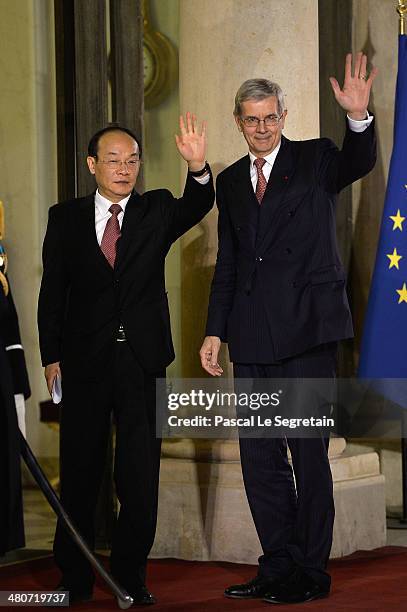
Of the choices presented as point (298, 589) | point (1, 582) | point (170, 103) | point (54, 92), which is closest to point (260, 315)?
point (298, 589)

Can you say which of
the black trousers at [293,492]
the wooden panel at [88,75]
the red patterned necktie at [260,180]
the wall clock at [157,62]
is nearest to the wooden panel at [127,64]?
the wooden panel at [88,75]

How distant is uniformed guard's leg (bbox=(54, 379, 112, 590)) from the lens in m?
4.74

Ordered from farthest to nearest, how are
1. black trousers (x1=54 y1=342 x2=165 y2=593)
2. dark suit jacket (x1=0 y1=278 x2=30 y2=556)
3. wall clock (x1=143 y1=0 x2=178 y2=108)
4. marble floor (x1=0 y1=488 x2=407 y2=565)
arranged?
wall clock (x1=143 y1=0 x2=178 y2=108) < marble floor (x1=0 y1=488 x2=407 y2=565) < black trousers (x1=54 y1=342 x2=165 y2=593) < dark suit jacket (x1=0 y1=278 x2=30 y2=556)

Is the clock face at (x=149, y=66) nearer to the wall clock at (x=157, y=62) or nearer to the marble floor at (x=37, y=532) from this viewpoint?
the wall clock at (x=157, y=62)

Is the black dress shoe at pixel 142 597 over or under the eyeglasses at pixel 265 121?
under

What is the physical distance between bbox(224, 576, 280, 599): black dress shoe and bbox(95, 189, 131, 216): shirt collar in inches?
58.4

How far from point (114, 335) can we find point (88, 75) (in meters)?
1.95

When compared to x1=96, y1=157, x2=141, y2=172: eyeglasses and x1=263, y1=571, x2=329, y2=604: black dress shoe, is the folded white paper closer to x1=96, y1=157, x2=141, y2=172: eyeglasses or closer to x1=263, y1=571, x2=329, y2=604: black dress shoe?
x1=96, y1=157, x2=141, y2=172: eyeglasses

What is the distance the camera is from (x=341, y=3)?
738cm

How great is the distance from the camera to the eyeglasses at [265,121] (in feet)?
15.4

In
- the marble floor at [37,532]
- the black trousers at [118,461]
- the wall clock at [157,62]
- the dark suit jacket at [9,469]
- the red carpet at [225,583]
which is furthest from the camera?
the wall clock at [157,62]

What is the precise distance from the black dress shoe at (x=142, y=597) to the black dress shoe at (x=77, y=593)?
181 mm

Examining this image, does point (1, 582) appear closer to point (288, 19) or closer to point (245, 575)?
point (245, 575)

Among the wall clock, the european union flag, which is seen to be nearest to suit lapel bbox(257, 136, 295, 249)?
the european union flag
